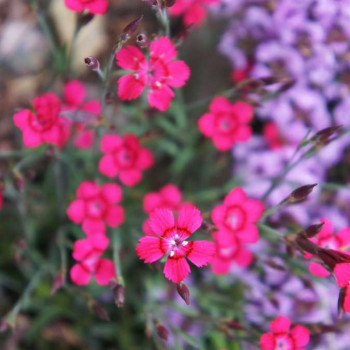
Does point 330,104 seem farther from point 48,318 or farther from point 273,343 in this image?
point 48,318

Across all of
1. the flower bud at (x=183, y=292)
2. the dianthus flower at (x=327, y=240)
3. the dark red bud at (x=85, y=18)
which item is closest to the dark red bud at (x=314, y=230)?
the dianthus flower at (x=327, y=240)

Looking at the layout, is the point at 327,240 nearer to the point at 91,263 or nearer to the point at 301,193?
the point at 301,193

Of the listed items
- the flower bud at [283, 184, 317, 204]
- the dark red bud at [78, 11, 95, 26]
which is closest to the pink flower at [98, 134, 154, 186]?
the dark red bud at [78, 11, 95, 26]

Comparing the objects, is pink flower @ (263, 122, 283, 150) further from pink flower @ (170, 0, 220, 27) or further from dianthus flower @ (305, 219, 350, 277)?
dianthus flower @ (305, 219, 350, 277)

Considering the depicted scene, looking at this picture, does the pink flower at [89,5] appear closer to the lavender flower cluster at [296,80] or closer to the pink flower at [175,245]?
the pink flower at [175,245]

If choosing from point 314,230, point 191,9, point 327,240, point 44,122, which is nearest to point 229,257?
point 327,240

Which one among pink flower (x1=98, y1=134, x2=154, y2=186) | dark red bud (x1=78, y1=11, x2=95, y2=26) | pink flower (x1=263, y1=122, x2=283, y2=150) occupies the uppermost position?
dark red bud (x1=78, y1=11, x2=95, y2=26)
